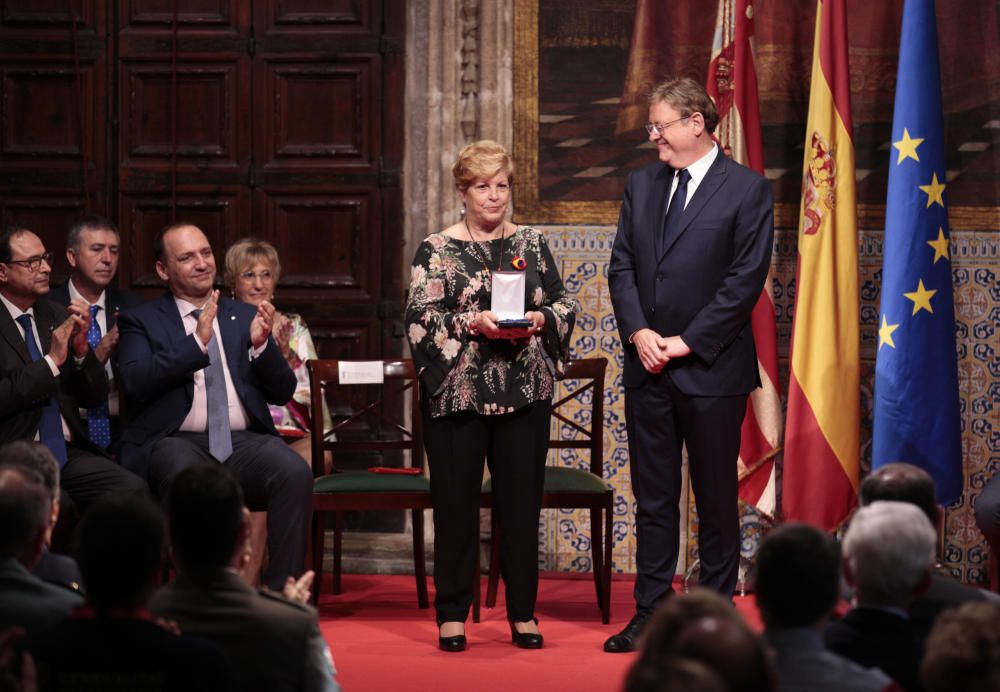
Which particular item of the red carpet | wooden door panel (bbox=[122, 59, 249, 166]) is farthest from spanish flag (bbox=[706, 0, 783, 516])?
wooden door panel (bbox=[122, 59, 249, 166])

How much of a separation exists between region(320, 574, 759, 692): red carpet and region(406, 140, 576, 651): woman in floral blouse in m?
0.15

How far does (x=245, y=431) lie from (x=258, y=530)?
389 mm

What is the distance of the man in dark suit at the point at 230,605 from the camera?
234 cm

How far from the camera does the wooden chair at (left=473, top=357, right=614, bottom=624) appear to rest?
517 cm

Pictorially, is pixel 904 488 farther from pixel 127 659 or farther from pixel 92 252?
pixel 92 252

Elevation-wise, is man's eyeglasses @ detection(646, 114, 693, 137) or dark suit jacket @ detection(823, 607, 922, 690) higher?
man's eyeglasses @ detection(646, 114, 693, 137)

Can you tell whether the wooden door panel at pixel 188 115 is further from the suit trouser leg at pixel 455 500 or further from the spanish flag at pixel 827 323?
the spanish flag at pixel 827 323

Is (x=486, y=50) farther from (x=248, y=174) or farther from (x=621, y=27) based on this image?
(x=248, y=174)

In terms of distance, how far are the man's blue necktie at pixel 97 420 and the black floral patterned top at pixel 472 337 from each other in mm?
1376

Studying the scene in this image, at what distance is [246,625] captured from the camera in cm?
234

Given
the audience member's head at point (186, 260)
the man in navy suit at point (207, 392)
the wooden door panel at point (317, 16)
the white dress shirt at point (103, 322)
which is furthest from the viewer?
the wooden door panel at point (317, 16)

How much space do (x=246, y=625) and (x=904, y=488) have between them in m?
1.43

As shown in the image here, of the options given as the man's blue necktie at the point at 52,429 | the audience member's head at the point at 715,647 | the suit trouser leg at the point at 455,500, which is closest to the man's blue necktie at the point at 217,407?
the man's blue necktie at the point at 52,429

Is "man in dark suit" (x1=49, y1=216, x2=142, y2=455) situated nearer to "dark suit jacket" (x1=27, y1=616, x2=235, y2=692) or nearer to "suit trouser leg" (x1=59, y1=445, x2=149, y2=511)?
"suit trouser leg" (x1=59, y1=445, x2=149, y2=511)
